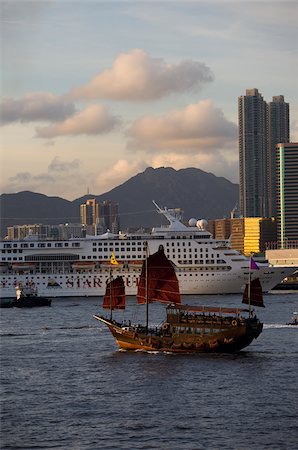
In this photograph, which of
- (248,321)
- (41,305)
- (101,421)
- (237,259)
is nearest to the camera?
(101,421)

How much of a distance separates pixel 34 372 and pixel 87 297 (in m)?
76.2

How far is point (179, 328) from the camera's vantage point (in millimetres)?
64375

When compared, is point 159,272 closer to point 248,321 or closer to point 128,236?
point 248,321

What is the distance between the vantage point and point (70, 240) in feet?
454

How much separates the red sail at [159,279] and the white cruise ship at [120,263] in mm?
62131

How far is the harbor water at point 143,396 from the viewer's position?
132 ft

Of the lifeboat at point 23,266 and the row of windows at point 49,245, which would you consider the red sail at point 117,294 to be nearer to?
the lifeboat at point 23,266

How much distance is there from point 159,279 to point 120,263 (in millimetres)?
66908

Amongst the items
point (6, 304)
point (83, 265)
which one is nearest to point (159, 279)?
point (6, 304)

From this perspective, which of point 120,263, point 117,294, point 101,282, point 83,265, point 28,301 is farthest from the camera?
point 120,263

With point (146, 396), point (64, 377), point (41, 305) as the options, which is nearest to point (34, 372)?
point (64, 377)

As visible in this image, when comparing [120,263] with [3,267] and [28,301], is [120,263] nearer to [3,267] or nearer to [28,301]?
[3,267]

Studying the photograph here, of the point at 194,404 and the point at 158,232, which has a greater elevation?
the point at 158,232

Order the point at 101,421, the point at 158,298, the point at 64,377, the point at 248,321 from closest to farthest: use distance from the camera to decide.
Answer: the point at 101,421 → the point at 64,377 → the point at 248,321 → the point at 158,298
